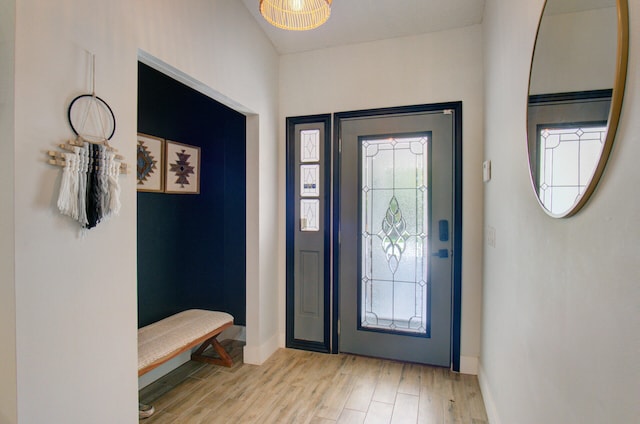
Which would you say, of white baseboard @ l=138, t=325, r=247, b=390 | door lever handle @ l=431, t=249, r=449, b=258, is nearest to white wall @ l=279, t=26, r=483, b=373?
door lever handle @ l=431, t=249, r=449, b=258

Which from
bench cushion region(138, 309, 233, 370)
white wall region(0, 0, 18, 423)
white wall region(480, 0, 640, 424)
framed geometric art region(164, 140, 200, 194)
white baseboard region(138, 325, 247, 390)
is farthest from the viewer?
framed geometric art region(164, 140, 200, 194)

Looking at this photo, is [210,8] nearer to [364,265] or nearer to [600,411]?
[364,265]

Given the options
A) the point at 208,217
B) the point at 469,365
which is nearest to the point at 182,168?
the point at 208,217

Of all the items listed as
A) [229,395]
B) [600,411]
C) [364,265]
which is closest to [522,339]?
[600,411]

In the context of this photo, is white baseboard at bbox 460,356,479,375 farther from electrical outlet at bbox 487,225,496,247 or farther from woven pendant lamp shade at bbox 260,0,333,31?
woven pendant lamp shade at bbox 260,0,333,31

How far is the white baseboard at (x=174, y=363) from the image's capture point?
245cm

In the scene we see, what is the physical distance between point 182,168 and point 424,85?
232 centimetres

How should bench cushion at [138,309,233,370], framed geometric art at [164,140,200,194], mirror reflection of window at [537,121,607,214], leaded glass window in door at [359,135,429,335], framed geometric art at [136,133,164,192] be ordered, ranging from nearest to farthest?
mirror reflection of window at [537,121,607,214] < bench cushion at [138,309,233,370] < framed geometric art at [136,133,164,192] < leaded glass window in door at [359,135,429,335] < framed geometric art at [164,140,200,194]

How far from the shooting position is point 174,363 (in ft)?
8.93

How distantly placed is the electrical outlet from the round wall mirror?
994mm

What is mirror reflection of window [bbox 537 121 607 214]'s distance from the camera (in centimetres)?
76

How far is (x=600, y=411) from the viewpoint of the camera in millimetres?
727

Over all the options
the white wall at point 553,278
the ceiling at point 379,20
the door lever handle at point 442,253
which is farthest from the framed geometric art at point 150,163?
the white wall at point 553,278

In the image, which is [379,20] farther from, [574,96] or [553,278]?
[553,278]
